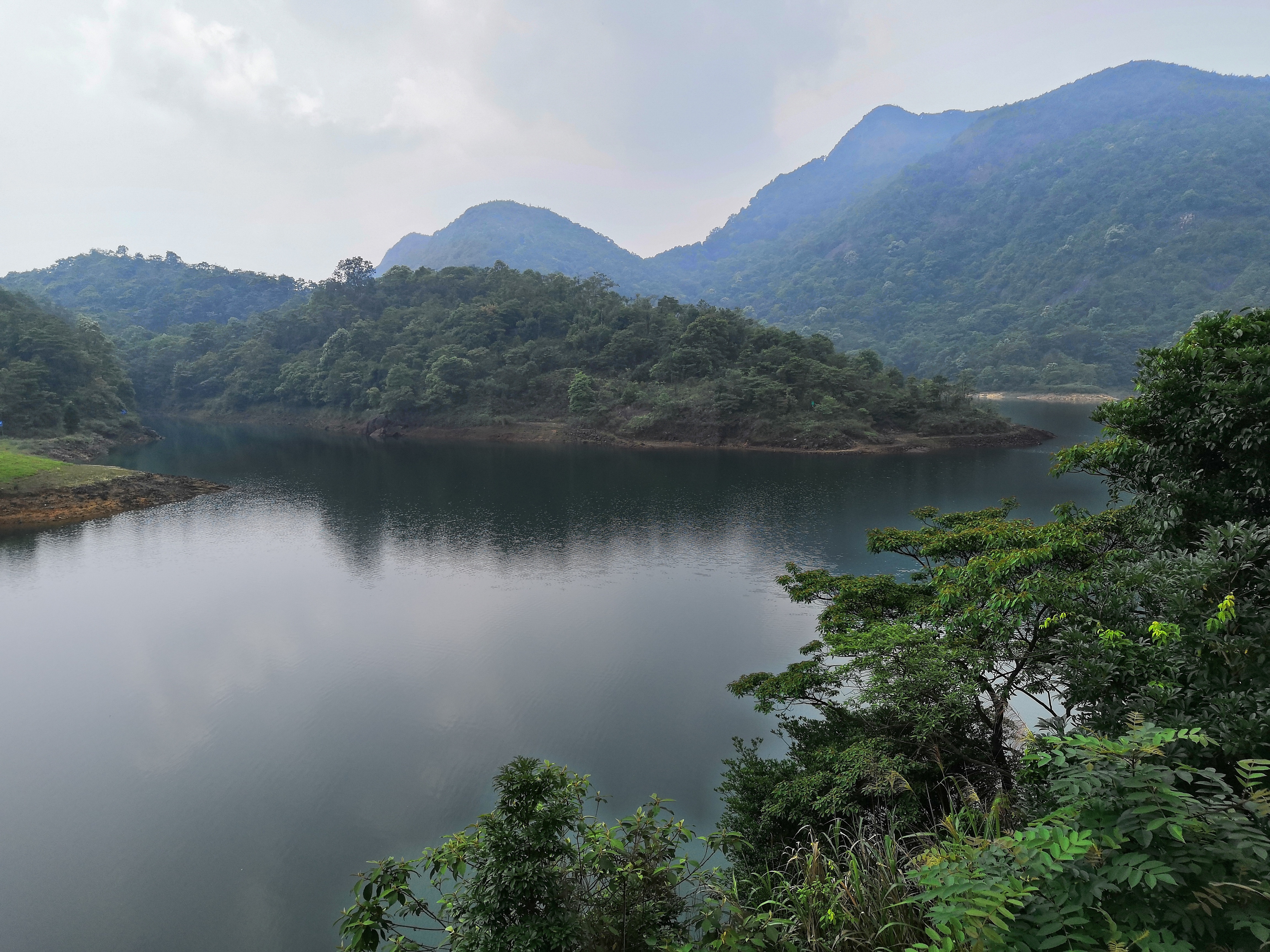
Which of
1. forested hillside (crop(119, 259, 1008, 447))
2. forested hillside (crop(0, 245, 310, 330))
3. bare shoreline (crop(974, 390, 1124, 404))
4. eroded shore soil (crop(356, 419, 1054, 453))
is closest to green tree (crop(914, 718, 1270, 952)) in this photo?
eroded shore soil (crop(356, 419, 1054, 453))

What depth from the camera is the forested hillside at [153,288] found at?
10700 centimetres

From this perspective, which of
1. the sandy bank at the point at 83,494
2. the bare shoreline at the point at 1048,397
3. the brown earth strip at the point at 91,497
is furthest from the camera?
the bare shoreline at the point at 1048,397

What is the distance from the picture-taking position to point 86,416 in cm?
5106

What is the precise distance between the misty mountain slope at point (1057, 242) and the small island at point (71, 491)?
334 feet

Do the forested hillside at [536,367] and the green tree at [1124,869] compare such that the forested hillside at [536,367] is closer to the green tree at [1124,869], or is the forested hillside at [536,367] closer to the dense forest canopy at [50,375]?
the dense forest canopy at [50,375]

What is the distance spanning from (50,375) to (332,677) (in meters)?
55.0

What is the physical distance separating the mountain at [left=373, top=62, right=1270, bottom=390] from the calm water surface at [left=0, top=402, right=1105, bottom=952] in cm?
8161

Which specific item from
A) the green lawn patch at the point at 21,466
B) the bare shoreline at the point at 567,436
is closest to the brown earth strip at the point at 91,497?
the green lawn patch at the point at 21,466

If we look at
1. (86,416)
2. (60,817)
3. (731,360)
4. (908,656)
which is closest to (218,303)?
(86,416)

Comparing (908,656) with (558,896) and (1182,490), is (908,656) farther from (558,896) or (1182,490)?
(558,896)

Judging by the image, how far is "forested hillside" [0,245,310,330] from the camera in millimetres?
107000

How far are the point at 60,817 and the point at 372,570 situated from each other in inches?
490

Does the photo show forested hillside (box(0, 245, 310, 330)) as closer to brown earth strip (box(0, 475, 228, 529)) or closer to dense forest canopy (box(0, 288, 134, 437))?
dense forest canopy (box(0, 288, 134, 437))

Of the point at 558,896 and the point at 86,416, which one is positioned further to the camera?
the point at 86,416
